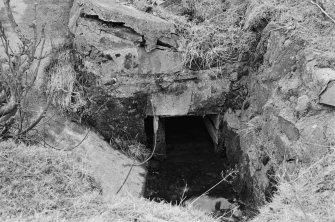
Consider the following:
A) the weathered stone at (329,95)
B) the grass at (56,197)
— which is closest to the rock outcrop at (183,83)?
the weathered stone at (329,95)

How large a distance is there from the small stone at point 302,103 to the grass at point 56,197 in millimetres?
1671

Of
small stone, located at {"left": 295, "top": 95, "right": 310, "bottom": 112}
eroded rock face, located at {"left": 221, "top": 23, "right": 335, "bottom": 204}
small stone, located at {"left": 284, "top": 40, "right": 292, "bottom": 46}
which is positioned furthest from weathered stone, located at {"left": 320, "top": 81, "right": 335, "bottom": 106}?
small stone, located at {"left": 284, "top": 40, "right": 292, "bottom": 46}

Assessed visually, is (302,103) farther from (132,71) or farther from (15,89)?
(15,89)

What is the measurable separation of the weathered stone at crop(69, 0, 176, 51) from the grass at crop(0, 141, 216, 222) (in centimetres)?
226

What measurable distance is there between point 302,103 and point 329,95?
0.37m

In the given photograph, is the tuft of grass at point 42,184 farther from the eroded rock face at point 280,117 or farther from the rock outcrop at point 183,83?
the eroded rock face at point 280,117

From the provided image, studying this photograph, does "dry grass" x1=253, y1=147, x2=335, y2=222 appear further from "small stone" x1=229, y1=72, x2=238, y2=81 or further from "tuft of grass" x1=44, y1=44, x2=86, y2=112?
"tuft of grass" x1=44, y1=44, x2=86, y2=112

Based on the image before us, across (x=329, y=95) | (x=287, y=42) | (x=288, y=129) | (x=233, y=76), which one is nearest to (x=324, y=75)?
(x=329, y=95)

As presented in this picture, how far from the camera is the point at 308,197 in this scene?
4.12 m

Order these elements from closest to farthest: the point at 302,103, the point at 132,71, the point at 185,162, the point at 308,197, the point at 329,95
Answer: the point at 308,197
the point at 329,95
the point at 302,103
the point at 132,71
the point at 185,162

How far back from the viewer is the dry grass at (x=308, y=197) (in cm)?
388

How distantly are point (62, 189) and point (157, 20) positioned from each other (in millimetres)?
2984

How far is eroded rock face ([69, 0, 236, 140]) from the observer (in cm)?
625

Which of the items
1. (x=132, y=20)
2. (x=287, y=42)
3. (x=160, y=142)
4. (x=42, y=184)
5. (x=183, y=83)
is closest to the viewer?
(x=42, y=184)
